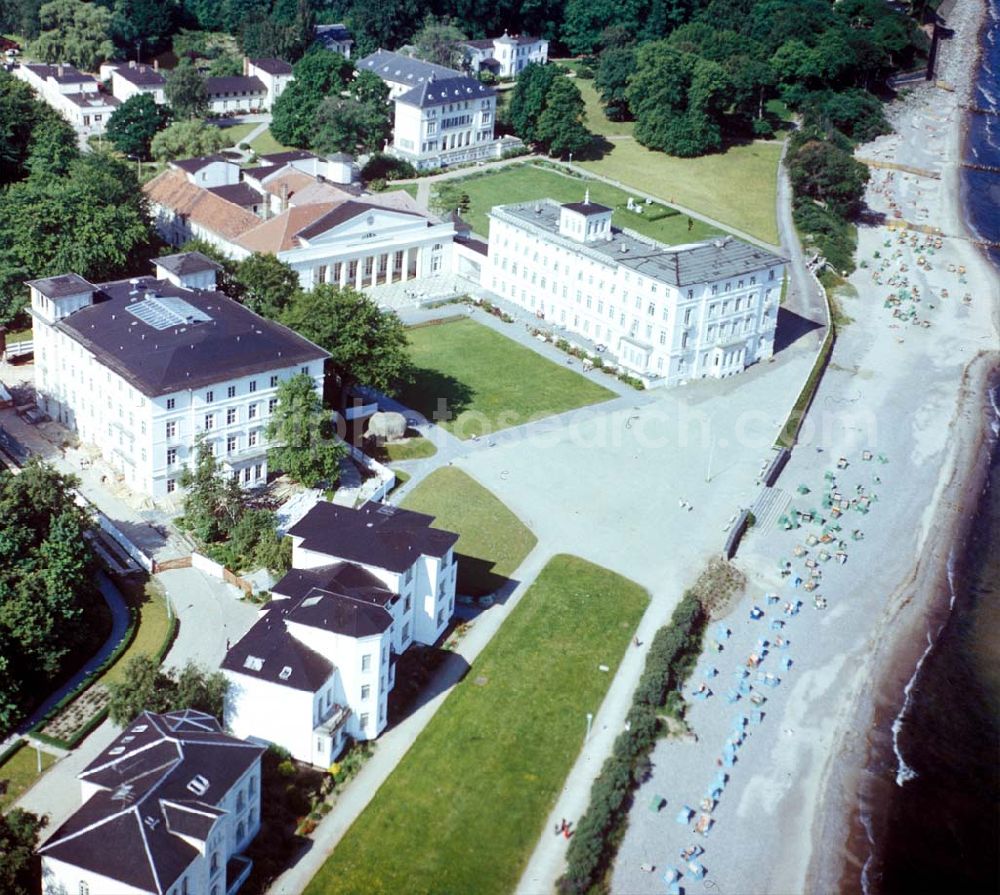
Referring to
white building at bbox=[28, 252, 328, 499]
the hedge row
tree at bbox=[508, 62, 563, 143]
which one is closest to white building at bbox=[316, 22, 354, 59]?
tree at bbox=[508, 62, 563, 143]

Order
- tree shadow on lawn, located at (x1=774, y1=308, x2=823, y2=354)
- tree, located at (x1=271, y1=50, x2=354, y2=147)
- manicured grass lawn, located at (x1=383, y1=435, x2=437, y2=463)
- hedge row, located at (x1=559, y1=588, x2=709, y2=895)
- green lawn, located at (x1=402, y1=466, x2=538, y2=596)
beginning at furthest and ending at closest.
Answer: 1. tree, located at (x1=271, y1=50, x2=354, y2=147)
2. tree shadow on lawn, located at (x1=774, y1=308, x2=823, y2=354)
3. manicured grass lawn, located at (x1=383, y1=435, x2=437, y2=463)
4. green lawn, located at (x1=402, y1=466, x2=538, y2=596)
5. hedge row, located at (x1=559, y1=588, x2=709, y2=895)

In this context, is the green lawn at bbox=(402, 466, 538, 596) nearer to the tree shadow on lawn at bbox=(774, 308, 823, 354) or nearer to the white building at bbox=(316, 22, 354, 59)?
the tree shadow on lawn at bbox=(774, 308, 823, 354)

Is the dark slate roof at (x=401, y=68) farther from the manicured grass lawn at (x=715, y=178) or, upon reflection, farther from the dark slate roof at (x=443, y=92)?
the manicured grass lawn at (x=715, y=178)

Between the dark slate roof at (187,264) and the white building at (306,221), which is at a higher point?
the dark slate roof at (187,264)

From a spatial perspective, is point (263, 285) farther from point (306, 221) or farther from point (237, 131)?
point (237, 131)

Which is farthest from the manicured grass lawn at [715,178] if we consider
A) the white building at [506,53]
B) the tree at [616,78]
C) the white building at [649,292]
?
the white building at [649,292]

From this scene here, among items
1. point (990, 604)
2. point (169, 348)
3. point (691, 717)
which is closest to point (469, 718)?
point (691, 717)

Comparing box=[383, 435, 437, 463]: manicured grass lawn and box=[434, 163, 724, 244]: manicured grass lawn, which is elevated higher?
box=[434, 163, 724, 244]: manicured grass lawn
